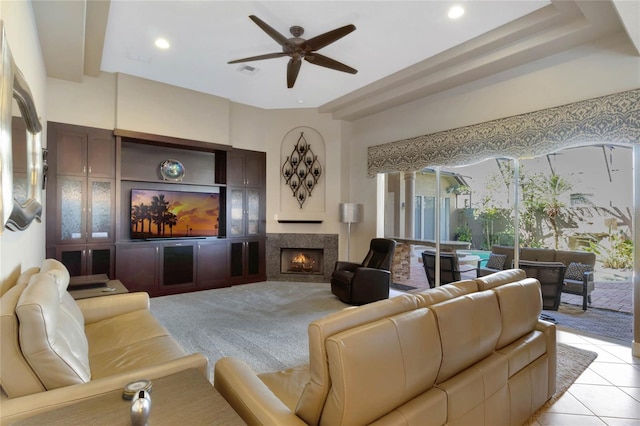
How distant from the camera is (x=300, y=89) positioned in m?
5.38

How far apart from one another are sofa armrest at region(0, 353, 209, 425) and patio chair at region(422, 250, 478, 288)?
424 centimetres

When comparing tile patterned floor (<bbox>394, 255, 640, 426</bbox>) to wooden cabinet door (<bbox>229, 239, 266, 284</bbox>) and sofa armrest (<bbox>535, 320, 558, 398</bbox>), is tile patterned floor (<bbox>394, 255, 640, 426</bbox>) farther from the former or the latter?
wooden cabinet door (<bbox>229, 239, 266, 284</bbox>)

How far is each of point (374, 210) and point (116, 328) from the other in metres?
4.51

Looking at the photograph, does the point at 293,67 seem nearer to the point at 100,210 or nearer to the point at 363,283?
the point at 363,283

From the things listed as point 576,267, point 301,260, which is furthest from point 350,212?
point 576,267

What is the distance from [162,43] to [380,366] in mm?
4430

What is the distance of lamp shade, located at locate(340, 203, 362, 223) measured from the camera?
19.4ft

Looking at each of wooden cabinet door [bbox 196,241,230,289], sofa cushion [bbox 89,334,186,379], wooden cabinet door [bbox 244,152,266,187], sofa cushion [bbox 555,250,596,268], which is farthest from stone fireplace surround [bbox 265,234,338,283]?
sofa cushion [bbox 89,334,186,379]

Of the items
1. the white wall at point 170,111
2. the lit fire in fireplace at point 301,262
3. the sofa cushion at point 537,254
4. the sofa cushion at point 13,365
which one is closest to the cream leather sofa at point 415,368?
the sofa cushion at point 13,365

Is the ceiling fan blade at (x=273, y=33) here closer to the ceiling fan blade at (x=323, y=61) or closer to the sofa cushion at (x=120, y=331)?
the ceiling fan blade at (x=323, y=61)

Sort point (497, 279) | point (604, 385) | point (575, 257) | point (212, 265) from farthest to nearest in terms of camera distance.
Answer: point (212, 265) < point (575, 257) < point (604, 385) < point (497, 279)

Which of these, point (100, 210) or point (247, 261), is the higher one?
point (100, 210)

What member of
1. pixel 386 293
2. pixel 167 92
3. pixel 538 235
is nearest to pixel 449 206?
pixel 538 235

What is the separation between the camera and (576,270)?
3.75 meters
